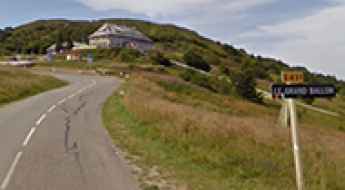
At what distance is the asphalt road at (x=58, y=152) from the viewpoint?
11461mm

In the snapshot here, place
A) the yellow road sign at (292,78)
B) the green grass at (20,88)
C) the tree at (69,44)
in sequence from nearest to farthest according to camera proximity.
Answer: the yellow road sign at (292,78) < the green grass at (20,88) < the tree at (69,44)

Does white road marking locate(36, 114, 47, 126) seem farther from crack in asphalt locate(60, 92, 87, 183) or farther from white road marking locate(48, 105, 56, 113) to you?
white road marking locate(48, 105, 56, 113)

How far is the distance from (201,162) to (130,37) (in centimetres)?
13156

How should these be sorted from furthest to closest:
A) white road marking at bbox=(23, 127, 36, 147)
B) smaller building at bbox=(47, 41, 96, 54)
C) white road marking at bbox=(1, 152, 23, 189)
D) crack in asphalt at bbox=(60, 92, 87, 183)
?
smaller building at bbox=(47, 41, 96, 54)
white road marking at bbox=(23, 127, 36, 147)
crack in asphalt at bbox=(60, 92, 87, 183)
white road marking at bbox=(1, 152, 23, 189)

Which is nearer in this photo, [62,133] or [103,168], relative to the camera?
[103,168]

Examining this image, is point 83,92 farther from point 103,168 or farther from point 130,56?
point 130,56

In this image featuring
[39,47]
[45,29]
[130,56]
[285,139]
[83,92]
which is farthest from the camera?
[45,29]

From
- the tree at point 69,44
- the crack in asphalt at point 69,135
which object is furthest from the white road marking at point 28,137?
the tree at point 69,44

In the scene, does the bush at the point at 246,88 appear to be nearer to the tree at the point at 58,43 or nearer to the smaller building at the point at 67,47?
the smaller building at the point at 67,47

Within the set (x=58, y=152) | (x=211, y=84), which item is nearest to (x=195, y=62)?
(x=211, y=84)

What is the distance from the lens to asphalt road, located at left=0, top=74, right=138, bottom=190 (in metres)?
11.5

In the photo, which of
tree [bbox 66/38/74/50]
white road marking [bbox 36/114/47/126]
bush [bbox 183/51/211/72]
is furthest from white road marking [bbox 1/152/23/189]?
tree [bbox 66/38/74/50]

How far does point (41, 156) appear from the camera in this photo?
14.8 meters

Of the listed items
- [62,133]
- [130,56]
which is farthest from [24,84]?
[130,56]
